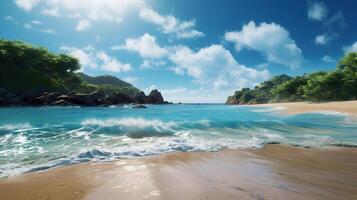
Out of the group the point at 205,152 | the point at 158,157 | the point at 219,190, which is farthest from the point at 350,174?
the point at 158,157

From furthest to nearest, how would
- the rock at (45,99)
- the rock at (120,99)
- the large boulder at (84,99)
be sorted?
the rock at (120,99), the large boulder at (84,99), the rock at (45,99)

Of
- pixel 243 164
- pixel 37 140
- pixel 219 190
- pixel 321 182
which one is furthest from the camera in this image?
pixel 37 140

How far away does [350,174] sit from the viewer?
5.55 metres

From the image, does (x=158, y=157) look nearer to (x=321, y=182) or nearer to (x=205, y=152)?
(x=205, y=152)

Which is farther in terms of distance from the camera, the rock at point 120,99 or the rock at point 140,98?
the rock at point 140,98

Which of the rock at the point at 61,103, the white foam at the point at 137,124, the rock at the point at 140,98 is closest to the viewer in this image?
the white foam at the point at 137,124

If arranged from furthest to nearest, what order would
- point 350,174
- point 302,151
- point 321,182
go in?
point 302,151, point 350,174, point 321,182

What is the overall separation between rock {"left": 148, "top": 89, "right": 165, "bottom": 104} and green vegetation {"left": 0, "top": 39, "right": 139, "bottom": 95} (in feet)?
110

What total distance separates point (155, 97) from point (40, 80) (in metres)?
52.5

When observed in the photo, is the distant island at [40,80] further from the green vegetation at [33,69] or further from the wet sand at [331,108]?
the wet sand at [331,108]

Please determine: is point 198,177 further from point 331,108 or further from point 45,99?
point 45,99

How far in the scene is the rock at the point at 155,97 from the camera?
110 metres

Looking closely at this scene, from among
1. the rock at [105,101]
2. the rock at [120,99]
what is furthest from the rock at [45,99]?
the rock at [120,99]

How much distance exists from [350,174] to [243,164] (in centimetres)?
252
